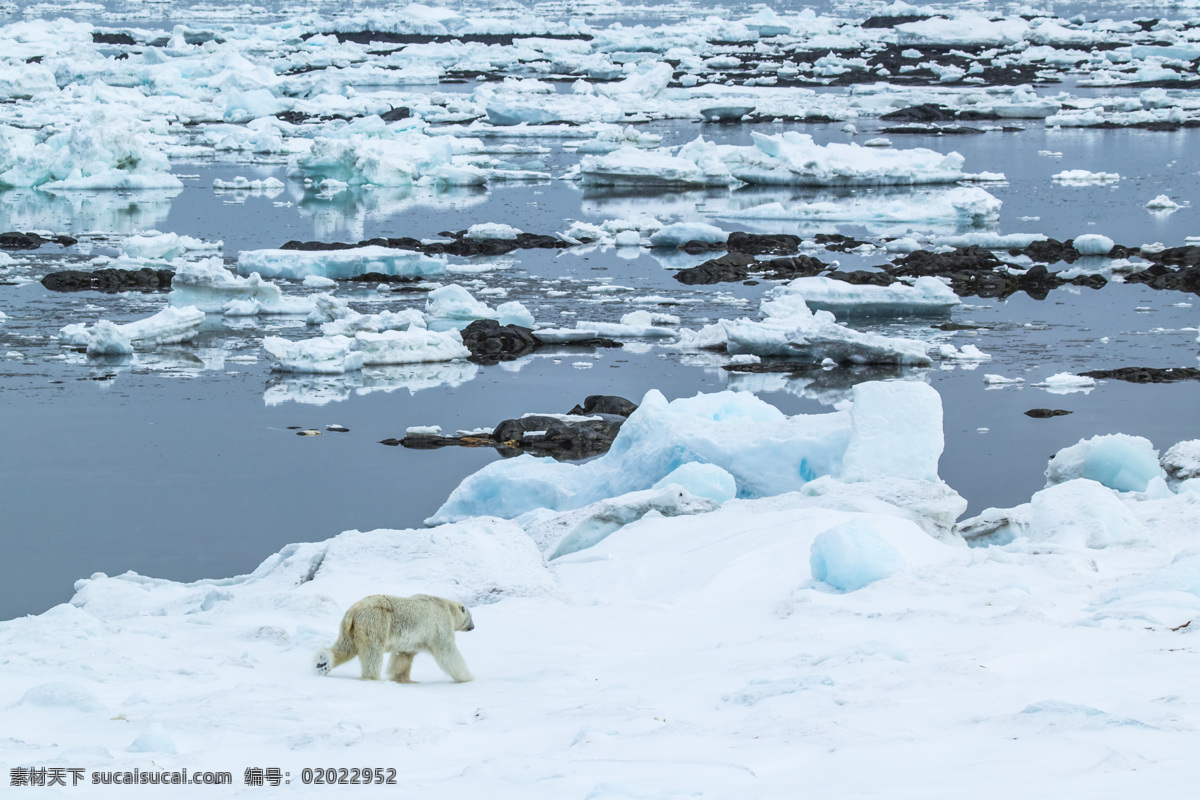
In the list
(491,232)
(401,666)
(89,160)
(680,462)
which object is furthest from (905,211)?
(401,666)

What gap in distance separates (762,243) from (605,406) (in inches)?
311

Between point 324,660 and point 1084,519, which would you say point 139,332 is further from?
point 324,660

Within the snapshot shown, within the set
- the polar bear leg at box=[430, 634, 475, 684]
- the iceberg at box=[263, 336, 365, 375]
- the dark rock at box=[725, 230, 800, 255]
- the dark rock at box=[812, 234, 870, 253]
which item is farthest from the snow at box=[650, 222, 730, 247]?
the polar bear leg at box=[430, 634, 475, 684]

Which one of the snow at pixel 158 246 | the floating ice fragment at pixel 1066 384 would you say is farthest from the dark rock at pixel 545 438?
the snow at pixel 158 246

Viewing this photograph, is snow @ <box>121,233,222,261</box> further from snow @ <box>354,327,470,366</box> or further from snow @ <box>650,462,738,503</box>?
snow @ <box>650,462,738,503</box>

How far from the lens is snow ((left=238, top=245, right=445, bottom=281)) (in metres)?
15.1

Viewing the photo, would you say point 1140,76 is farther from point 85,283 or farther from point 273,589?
point 273,589

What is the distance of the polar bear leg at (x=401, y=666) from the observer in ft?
12.7

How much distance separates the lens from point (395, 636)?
3.83 meters

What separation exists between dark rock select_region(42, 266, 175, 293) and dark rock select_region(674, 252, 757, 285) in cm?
561

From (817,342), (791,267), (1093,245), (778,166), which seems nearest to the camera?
(817,342)

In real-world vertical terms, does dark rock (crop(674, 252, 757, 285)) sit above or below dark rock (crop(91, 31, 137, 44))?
below

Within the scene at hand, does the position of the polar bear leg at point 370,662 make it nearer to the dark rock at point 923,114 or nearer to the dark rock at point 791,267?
the dark rock at point 791,267

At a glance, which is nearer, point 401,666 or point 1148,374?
point 401,666
